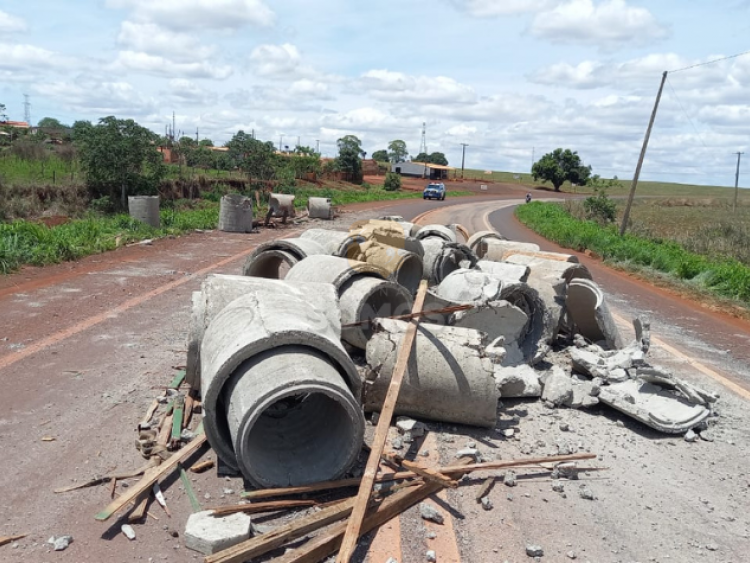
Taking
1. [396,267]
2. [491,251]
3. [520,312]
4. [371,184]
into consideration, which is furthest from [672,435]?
[371,184]

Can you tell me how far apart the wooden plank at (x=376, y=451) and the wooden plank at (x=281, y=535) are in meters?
0.18

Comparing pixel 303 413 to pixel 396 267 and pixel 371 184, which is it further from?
pixel 371 184

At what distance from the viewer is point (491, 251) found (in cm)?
1165

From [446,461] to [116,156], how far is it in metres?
22.9

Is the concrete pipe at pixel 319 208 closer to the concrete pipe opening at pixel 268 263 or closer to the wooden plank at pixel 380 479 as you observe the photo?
the concrete pipe opening at pixel 268 263

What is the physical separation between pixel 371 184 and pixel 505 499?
66860 mm

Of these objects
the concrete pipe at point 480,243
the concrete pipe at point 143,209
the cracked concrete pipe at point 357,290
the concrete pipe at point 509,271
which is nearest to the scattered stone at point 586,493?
the cracked concrete pipe at point 357,290

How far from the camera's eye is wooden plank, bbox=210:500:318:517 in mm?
3979

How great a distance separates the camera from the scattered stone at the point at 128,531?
379 centimetres

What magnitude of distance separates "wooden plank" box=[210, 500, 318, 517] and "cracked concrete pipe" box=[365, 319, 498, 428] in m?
1.57

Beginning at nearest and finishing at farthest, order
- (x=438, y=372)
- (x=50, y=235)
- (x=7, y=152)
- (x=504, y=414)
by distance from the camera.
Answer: (x=438, y=372) → (x=504, y=414) → (x=50, y=235) → (x=7, y=152)

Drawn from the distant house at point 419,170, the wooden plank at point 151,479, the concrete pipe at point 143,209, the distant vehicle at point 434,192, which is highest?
the distant house at point 419,170

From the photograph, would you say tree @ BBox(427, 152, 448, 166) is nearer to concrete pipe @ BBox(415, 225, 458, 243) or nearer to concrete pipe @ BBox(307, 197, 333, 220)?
concrete pipe @ BBox(307, 197, 333, 220)

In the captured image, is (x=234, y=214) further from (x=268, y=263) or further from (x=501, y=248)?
(x=501, y=248)
